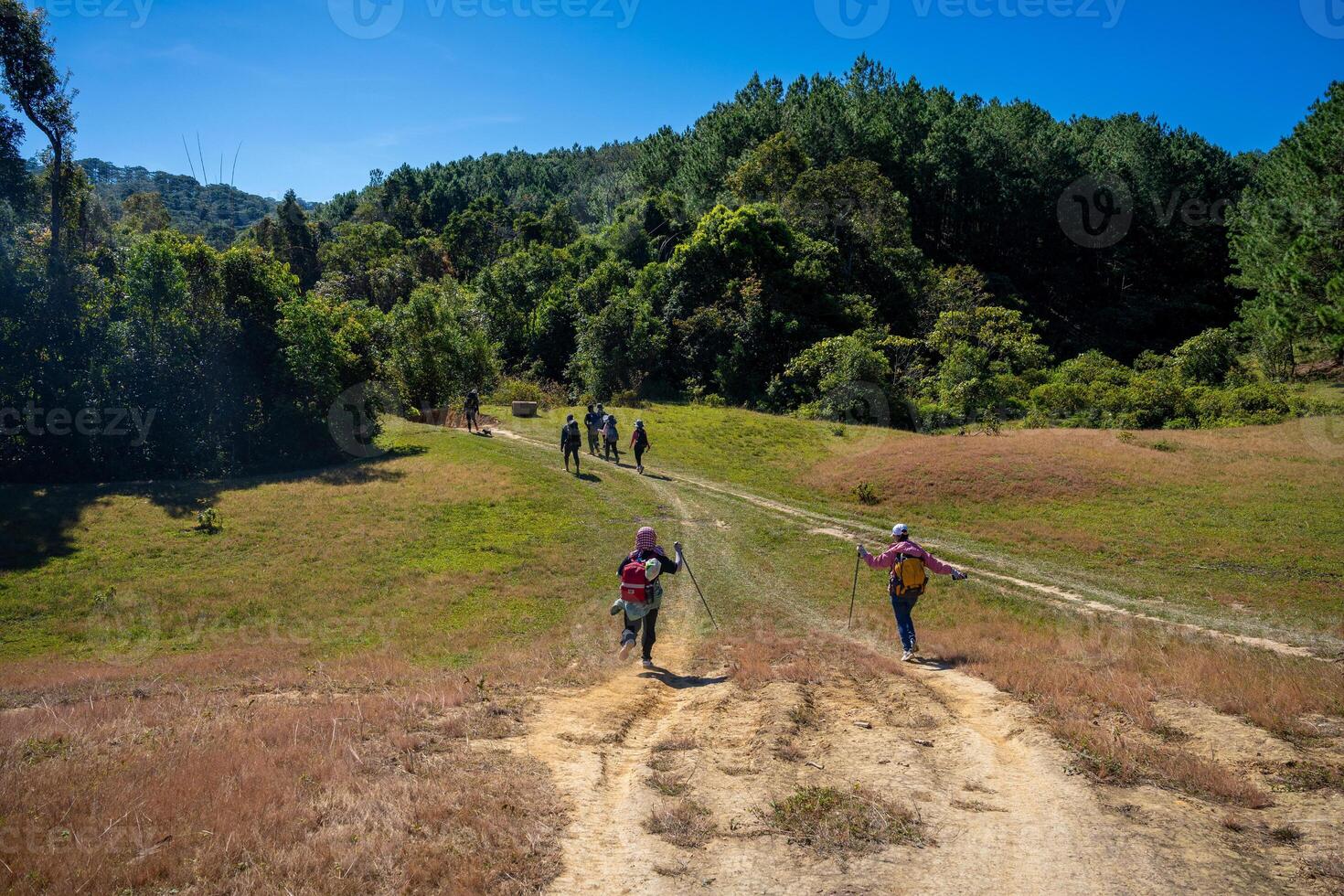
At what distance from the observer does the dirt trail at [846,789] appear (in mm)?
6852

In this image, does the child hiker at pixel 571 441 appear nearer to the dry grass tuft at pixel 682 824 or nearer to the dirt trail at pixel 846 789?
the dirt trail at pixel 846 789

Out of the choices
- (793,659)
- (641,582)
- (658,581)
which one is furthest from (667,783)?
(793,659)

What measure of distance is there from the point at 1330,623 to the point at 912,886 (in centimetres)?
1590

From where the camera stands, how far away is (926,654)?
48.6ft

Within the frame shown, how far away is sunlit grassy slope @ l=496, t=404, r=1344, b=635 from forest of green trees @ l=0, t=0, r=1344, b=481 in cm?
1037

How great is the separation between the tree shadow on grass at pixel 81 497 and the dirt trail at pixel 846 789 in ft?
77.8

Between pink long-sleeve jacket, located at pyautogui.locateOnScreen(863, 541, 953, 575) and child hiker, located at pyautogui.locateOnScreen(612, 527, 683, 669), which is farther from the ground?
pink long-sleeve jacket, located at pyautogui.locateOnScreen(863, 541, 953, 575)

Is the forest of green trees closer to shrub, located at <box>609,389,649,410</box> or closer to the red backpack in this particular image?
shrub, located at <box>609,389,649,410</box>

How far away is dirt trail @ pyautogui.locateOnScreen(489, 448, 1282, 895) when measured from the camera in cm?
685

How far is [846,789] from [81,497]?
115 ft

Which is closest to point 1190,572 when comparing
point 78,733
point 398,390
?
point 78,733

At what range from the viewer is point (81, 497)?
3127 cm

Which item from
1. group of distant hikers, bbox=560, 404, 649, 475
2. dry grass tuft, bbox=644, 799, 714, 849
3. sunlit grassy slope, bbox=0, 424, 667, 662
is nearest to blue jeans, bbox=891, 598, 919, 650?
dry grass tuft, bbox=644, 799, 714, 849

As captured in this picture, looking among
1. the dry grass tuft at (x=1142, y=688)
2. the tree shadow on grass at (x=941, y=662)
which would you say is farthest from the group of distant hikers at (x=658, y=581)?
the dry grass tuft at (x=1142, y=688)
